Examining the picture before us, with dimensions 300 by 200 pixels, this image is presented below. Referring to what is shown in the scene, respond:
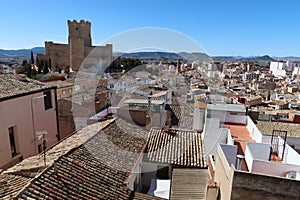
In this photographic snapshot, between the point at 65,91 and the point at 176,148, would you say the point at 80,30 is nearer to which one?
the point at 65,91

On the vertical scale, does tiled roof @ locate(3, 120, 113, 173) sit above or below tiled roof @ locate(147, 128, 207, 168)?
above

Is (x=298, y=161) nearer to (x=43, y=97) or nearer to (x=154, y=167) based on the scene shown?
(x=154, y=167)

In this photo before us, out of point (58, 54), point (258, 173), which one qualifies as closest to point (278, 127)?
point (258, 173)

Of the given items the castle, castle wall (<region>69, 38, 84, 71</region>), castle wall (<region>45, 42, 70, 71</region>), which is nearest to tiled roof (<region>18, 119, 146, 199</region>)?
the castle

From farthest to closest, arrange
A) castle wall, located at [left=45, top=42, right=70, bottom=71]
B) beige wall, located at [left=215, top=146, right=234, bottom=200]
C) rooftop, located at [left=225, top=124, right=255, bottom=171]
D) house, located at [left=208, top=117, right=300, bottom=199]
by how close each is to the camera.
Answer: castle wall, located at [left=45, top=42, right=70, bottom=71] < rooftop, located at [left=225, top=124, right=255, bottom=171] < beige wall, located at [left=215, top=146, right=234, bottom=200] < house, located at [left=208, top=117, right=300, bottom=199]

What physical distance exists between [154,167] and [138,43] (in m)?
3.97

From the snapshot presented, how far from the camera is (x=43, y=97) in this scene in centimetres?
844

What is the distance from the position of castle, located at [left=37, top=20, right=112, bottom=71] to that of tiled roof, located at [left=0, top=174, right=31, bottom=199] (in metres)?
37.0

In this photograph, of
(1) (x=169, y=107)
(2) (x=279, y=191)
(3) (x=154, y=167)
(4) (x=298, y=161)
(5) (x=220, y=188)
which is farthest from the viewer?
(1) (x=169, y=107)

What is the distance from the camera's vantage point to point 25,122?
761 cm

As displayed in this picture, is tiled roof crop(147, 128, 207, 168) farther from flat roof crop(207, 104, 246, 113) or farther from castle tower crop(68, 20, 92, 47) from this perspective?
castle tower crop(68, 20, 92, 47)

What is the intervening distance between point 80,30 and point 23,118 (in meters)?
41.4

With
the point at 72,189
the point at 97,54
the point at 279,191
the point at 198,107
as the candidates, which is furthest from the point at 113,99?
the point at 97,54

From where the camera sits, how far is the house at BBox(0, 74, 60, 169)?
6773mm
